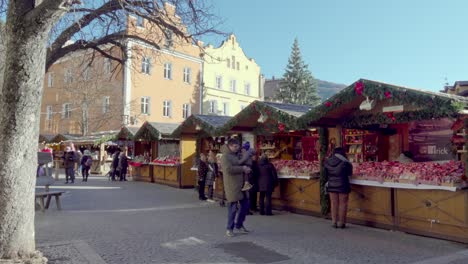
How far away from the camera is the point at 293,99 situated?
Answer: 138ft

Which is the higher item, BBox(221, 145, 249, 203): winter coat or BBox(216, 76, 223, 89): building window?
BBox(216, 76, 223, 89): building window

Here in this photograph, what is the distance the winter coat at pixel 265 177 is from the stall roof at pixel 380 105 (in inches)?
55.8

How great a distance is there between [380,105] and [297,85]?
33739 mm

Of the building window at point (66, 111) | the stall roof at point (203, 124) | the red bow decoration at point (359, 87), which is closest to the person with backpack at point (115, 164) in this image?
the stall roof at point (203, 124)

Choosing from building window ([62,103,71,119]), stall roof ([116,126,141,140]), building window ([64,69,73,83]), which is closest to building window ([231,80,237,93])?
building window ([64,69,73,83])

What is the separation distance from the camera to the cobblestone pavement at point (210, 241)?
246 inches

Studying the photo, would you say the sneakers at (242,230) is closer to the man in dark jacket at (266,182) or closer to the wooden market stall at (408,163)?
the man in dark jacket at (266,182)

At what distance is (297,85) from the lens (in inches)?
1674

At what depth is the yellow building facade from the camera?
4144 centimetres

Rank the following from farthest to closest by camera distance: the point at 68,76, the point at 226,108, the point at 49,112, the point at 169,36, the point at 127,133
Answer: the point at 226,108 < the point at 49,112 < the point at 68,76 < the point at 127,133 < the point at 169,36

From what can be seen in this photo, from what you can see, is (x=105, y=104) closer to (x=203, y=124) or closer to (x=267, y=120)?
(x=203, y=124)

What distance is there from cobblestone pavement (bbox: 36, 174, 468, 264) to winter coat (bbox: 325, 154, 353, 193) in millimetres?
892

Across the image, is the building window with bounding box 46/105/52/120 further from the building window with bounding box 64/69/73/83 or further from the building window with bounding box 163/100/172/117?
the building window with bounding box 163/100/172/117

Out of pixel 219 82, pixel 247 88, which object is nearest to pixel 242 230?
pixel 219 82
